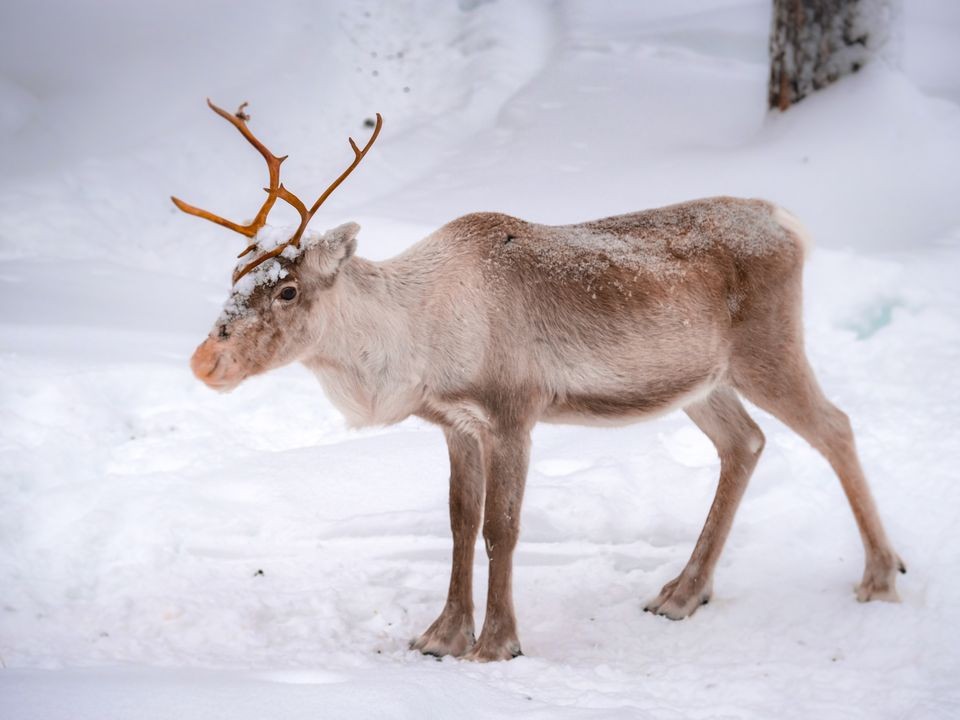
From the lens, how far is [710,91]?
1020cm

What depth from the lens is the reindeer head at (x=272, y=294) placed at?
3459mm

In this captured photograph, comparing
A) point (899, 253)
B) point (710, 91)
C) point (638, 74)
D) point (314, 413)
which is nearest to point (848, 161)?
point (899, 253)

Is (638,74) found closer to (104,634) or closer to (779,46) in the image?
(779,46)

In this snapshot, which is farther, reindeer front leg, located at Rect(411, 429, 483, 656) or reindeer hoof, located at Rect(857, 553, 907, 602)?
reindeer hoof, located at Rect(857, 553, 907, 602)

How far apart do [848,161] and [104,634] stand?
619cm

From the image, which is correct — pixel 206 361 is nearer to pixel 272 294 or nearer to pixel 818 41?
pixel 272 294

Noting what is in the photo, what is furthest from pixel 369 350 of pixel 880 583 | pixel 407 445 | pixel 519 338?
pixel 880 583

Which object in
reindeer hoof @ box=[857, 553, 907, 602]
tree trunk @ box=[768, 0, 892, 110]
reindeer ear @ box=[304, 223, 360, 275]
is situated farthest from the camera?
tree trunk @ box=[768, 0, 892, 110]

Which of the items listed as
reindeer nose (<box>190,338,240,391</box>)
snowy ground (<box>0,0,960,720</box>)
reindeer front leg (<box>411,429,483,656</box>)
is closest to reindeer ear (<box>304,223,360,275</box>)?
reindeer nose (<box>190,338,240,391</box>)

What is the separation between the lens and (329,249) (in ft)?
11.8

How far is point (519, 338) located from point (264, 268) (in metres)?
0.96

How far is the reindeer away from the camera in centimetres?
360

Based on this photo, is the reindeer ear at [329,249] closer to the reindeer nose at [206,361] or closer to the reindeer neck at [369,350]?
the reindeer neck at [369,350]

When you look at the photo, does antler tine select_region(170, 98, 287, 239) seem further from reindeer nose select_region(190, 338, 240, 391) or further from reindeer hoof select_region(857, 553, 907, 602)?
reindeer hoof select_region(857, 553, 907, 602)
